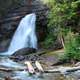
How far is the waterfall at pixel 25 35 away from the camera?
776 inches

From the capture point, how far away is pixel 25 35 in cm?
2016

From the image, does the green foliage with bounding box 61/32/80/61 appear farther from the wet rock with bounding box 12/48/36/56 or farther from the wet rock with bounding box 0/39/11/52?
the wet rock with bounding box 0/39/11/52

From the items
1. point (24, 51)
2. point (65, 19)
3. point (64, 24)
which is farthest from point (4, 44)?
point (65, 19)

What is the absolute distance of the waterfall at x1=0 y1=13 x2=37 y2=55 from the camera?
64.6 feet

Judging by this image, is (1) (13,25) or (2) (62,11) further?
(1) (13,25)

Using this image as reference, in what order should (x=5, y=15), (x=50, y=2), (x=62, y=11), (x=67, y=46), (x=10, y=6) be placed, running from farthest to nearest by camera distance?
1. (x=10, y=6)
2. (x=5, y=15)
3. (x=50, y=2)
4. (x=62, y=11)
5. (x=67, y=46)

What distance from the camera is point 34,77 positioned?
1142cm

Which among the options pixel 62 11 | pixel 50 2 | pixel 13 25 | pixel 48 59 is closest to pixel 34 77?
pixel 48 59

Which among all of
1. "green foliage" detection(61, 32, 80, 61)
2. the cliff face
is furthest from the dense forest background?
the cliff face

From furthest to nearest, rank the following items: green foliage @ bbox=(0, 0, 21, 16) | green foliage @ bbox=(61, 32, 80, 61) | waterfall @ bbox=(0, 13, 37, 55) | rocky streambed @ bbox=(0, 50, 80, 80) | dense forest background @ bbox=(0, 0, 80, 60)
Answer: green foliage @ bbox=(0, 0, 21, 16), waterfall @ bbox=(0, 13, 37, 55), dense forest background @ bbox=(0, 0, 80, 60), green foliage @ bbox=(61, 32, 80, 61), rocky streambed @ bbox=(0, 50, 80, 80)

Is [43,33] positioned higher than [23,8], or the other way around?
[23,8]

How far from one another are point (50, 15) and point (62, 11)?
1.44 m

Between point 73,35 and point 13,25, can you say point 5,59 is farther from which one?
point 13,25

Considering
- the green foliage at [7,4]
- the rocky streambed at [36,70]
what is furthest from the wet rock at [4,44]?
the rocky streambed at [36,70]
